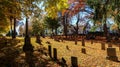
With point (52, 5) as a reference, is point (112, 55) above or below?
below

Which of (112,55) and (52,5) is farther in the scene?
(52,5)

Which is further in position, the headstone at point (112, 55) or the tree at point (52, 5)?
the tree at point (52, 5)

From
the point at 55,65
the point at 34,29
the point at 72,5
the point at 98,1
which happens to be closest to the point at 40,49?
the point at 55,65

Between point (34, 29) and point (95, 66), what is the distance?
202 ft

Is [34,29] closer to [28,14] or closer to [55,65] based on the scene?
[28,14]

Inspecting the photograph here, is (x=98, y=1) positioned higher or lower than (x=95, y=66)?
higher

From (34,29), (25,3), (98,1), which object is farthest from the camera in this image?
(34,29)

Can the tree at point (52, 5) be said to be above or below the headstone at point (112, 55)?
above

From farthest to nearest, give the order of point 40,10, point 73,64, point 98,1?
point 98,1 → point 40,10 → point 73,64

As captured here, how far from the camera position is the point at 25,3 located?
20688 mm

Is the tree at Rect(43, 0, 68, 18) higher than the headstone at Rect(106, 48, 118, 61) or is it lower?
higher

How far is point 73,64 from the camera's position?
1656 cm

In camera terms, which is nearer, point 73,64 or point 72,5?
point 73,64

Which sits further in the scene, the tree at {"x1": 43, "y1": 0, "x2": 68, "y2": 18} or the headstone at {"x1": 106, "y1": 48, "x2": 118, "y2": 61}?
the tree at {"x1": 43, "y1": 0, "x2": 68, "y2": 18}
